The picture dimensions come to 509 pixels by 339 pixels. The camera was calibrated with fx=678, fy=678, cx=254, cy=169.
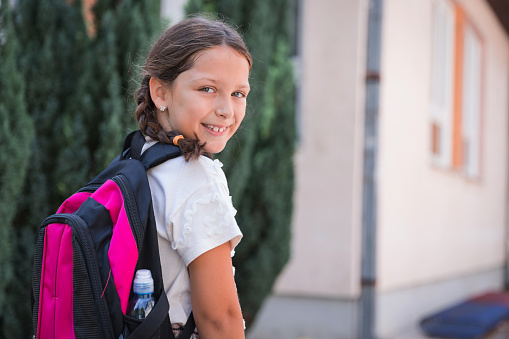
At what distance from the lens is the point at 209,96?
1.70 m

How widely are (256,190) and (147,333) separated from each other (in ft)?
11.4

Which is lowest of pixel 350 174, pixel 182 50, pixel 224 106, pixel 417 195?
pixel 417 195

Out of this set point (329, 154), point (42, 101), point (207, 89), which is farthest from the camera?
point (329, 154)

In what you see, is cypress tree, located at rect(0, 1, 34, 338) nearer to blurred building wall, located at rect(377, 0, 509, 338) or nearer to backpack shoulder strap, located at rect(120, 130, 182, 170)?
backpack shoulder strap, located at rect(120, 130, 182, 170)

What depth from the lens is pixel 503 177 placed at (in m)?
13.0

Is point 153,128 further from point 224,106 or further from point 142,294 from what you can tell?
point 142,294

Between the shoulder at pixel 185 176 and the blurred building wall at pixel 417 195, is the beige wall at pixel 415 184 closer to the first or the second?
the blurred building wall at pixel 417 195

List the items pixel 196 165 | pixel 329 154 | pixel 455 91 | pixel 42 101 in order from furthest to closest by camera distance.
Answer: pixel 455 91 < pixel 329 154 < pixel 42 101 < pixel 196 165

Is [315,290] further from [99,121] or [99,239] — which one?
[99,239]

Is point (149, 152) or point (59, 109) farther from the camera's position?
point (59, 109)

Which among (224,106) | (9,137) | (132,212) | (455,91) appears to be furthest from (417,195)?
(132,212)

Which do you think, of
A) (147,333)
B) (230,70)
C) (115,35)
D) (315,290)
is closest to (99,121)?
(115,35)

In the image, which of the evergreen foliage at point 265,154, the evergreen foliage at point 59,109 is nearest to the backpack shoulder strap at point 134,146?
the evergreen foliage at point 59,109

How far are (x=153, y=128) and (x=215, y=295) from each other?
0.48 meters
